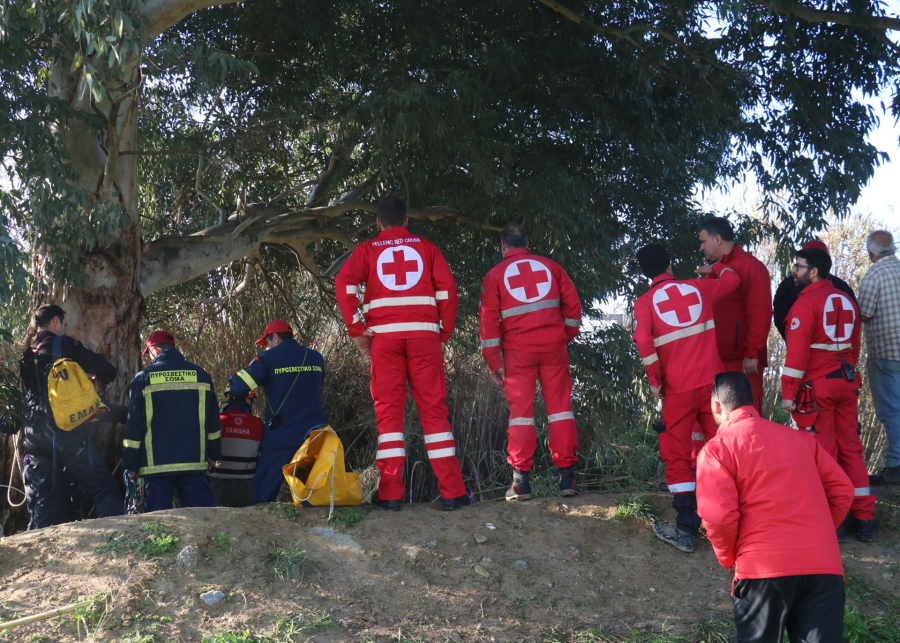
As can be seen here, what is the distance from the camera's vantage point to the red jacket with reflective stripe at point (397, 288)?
5746 mm

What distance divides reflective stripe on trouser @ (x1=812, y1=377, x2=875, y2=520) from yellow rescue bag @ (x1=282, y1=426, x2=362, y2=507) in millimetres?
3388

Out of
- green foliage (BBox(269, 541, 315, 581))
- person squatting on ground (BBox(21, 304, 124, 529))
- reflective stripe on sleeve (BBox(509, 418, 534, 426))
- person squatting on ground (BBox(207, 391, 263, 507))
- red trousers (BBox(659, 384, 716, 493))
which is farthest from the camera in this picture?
person squatting on ground (BBox(207, 391, 263, 507))

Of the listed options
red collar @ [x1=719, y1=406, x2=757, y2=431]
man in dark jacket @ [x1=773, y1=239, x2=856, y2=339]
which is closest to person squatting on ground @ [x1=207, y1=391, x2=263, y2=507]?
red collar @ [x1=719, y1=406, x2=757, y2=431]

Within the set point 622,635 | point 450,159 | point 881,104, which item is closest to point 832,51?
point 881,104

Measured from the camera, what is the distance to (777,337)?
526 inches

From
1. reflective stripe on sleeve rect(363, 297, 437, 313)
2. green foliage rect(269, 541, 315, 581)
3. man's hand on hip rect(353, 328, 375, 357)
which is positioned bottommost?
green foliage rect(269, 541, 315, 581)

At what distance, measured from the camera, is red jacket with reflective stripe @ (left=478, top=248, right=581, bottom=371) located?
5.91 metres

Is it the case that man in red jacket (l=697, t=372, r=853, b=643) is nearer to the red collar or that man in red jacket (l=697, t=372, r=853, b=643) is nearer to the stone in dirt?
the red collar

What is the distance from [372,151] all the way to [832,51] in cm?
458

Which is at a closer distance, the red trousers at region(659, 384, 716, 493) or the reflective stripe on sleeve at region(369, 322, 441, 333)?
the red trousers at region(659, 384, 716, 493)

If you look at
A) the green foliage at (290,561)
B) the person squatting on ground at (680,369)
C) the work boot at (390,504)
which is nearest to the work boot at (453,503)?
the work boot at (390,504)

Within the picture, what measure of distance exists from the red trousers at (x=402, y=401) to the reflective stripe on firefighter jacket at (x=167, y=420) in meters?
1.47

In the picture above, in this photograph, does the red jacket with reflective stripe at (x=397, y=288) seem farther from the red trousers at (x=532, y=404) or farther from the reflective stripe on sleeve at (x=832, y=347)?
the reflective stripe on sleeve at (x=832, y=347)

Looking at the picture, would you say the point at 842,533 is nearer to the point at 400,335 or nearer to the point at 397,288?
the point at 400,335
